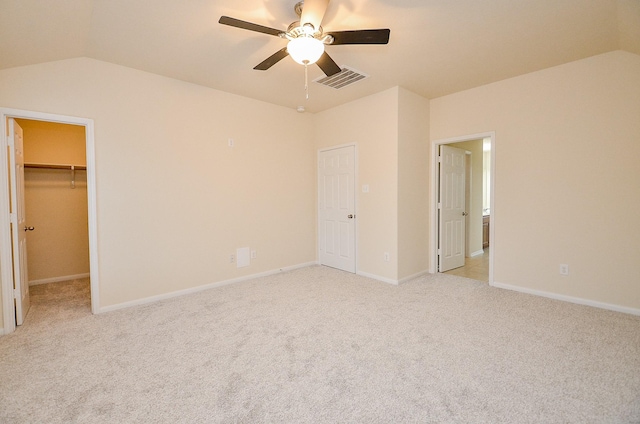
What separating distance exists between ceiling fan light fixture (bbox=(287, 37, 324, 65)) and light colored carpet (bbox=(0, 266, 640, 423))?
225cm

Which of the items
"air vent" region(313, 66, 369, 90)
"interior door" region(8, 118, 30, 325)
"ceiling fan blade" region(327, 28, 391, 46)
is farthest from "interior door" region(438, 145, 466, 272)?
"interior door" region(8, 118, 30, 325)

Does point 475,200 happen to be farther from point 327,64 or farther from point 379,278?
point 327,64

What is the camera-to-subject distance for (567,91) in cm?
317

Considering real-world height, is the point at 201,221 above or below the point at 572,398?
above

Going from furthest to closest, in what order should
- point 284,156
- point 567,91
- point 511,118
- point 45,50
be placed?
point 284,156 → point 511,118 → point 567,91 → point 45,50

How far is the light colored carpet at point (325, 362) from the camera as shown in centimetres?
166

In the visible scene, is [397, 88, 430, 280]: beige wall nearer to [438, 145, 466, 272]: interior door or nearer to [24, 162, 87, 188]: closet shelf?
[438, 145, 466, 272]: interior door

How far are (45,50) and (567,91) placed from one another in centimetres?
529

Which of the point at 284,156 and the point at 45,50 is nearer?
the point at 45,50

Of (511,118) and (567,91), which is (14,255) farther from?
(567,91)

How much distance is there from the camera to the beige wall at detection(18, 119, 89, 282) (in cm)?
404

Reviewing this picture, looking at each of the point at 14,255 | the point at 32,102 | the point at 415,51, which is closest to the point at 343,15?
the point at 415,51

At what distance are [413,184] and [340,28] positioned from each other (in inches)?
95.2

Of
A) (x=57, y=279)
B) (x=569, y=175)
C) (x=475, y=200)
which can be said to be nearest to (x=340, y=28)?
(x=569, y=175)
